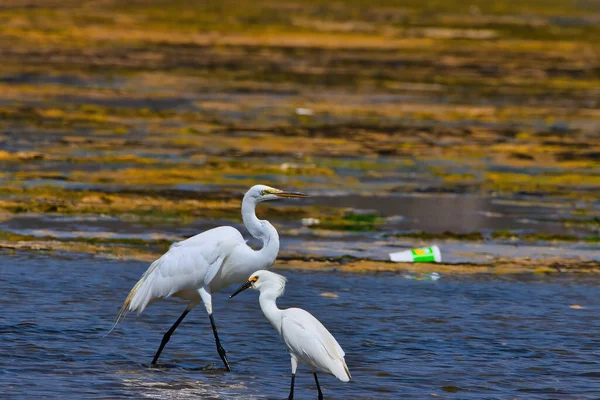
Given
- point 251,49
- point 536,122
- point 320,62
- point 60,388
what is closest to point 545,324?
point 60,388

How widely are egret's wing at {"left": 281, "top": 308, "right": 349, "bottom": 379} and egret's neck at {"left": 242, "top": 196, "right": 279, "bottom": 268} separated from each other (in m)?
1.17

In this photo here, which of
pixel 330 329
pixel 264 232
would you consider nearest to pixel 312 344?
pixel 264 232

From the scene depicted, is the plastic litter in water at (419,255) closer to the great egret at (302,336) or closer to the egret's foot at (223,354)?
the egret's foot at (223,354)

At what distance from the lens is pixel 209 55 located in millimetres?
45281

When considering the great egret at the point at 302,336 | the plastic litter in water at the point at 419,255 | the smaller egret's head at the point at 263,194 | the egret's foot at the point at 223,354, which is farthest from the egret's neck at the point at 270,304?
the plastic litter in water at the point at 419,255

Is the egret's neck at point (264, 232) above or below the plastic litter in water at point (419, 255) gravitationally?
above

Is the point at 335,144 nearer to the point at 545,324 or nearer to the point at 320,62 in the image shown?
the point at 545,324

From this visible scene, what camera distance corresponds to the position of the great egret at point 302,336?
30.3 feet

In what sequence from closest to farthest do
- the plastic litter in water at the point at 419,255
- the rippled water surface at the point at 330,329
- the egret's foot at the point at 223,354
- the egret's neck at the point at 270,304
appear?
the egret's neck at the point at 270,304, the rippled water surface at the point at 330,329, the egret's foot at the point at 223,354, the plastic litter in water at the point at 419,255

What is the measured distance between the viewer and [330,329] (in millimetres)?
12125

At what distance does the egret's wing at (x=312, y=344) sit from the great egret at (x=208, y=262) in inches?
48.7

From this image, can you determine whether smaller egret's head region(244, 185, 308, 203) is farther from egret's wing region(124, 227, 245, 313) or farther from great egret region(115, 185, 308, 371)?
egret's wing region(124, 227, 245, 313)

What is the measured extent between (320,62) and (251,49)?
14.4ft

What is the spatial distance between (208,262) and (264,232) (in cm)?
53
